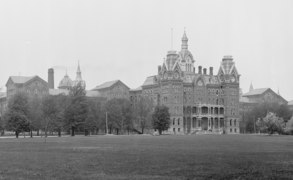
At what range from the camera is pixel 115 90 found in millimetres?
189750

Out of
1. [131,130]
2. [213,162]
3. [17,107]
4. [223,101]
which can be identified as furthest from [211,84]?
[213,162]

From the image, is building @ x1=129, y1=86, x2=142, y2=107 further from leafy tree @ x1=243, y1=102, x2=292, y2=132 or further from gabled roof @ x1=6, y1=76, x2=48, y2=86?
leafy tree @ x1=243, y1=102, x2=292, y2=132

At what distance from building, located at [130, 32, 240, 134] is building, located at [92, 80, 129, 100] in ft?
22.2

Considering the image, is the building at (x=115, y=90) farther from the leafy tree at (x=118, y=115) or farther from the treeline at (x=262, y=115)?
the leafy tree at (x=118, y=115)

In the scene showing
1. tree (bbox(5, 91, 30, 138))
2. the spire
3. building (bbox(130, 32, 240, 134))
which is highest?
the spire

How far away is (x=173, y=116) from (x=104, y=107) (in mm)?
34951

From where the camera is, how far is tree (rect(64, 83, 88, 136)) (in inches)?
4040

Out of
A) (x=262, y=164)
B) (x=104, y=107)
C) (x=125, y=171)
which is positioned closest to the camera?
(x=125, y=171)

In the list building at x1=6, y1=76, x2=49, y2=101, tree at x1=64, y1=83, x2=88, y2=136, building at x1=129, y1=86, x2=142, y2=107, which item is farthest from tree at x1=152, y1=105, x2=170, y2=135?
building at x1=129, y1=86, x2=142, y2=107

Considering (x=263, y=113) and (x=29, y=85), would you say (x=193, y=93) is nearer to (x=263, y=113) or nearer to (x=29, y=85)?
(x=263, y=113)

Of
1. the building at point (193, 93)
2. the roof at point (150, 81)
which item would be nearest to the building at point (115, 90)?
the building at point (193, 93)

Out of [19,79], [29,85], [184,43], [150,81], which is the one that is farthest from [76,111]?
[184,43]

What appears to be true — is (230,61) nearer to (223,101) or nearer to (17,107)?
(223,101)

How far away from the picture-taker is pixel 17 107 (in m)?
99.8
